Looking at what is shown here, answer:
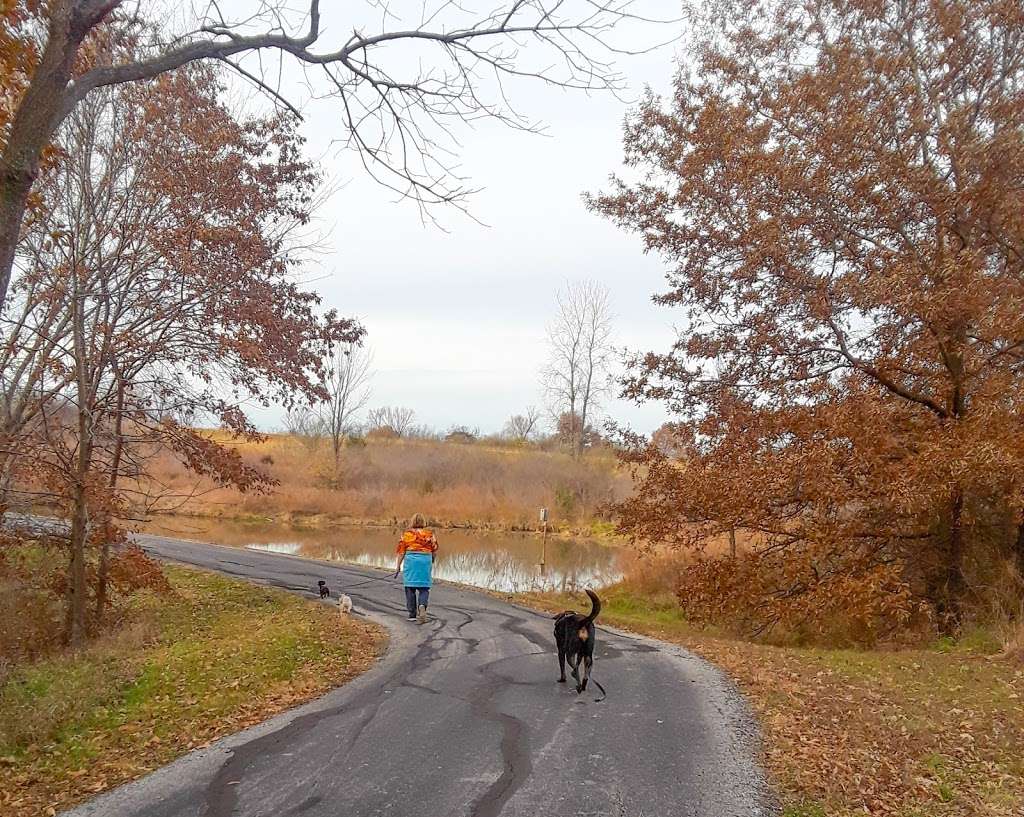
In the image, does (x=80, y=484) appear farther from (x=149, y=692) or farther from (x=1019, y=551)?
(x=1019, y=551)

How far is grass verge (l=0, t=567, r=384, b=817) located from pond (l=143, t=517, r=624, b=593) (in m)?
8.94

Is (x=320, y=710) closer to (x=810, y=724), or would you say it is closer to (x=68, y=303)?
(x=810, y=724)

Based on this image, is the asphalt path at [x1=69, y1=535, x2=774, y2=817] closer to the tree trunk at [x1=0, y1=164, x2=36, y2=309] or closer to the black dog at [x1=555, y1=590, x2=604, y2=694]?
the black dog at [x1=555, y1=590, x2=604, y2=694]

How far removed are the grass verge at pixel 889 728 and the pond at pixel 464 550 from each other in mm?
10427

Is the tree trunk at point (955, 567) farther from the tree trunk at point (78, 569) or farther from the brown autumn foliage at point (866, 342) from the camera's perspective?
the tree trunk at point (78, 569)

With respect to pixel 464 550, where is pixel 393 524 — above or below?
above

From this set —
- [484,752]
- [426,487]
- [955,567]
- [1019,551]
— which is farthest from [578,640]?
[426,487]

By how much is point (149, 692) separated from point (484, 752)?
161 inches

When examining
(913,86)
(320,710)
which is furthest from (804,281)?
(320,710)

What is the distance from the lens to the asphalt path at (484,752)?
4.51 m

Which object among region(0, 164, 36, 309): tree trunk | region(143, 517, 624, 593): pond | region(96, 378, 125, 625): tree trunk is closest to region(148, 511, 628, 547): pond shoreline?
region(143, 517, 624, 593): pond

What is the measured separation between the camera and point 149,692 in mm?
7336

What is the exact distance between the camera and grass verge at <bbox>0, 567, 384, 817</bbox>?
5.32m

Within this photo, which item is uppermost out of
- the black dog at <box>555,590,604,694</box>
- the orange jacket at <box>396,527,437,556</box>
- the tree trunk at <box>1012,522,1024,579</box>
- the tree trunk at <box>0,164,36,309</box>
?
the tree trunk at <box>0,164,36,309</box>
